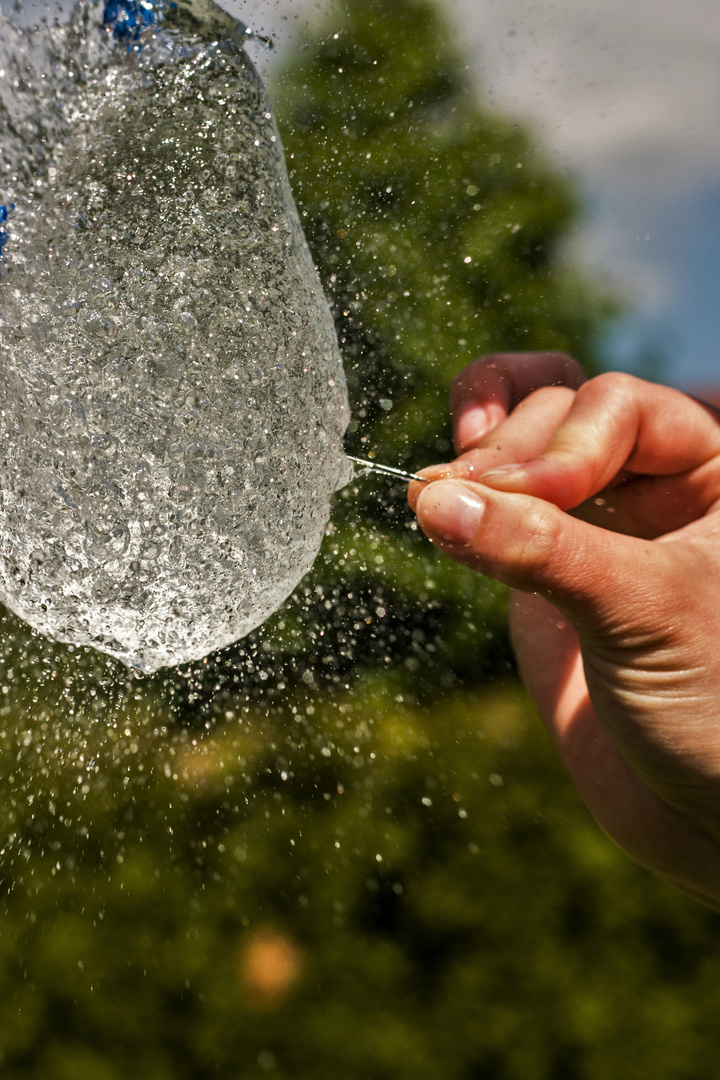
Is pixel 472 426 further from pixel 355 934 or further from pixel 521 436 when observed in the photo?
pixel 355 934

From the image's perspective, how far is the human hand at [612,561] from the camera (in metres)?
1.04

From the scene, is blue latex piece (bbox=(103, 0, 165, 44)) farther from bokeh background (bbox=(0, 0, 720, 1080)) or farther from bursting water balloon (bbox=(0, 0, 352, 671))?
bokeh background (bbox=(0, 0, 720, 1080))

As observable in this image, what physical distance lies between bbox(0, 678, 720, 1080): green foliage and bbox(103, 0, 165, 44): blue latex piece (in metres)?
2.75

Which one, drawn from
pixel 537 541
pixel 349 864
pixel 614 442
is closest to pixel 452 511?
pixel 537 541

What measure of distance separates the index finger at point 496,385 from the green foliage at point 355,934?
244 centimetres

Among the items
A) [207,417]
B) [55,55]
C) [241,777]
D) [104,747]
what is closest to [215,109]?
[55,55]

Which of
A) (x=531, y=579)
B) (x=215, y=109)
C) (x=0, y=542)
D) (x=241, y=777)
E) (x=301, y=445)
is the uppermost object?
(x=215, y=109)

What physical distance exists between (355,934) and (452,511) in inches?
146

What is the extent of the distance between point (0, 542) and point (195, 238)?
58cm

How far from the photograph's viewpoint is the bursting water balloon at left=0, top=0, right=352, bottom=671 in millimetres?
1146

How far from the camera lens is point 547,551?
1.01 meters

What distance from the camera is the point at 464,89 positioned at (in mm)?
4922

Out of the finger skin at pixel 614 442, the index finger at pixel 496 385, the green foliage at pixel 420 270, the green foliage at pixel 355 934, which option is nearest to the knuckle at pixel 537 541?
the finger skin at pixel 614 442

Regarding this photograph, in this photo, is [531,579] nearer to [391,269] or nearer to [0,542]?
[0,542]
